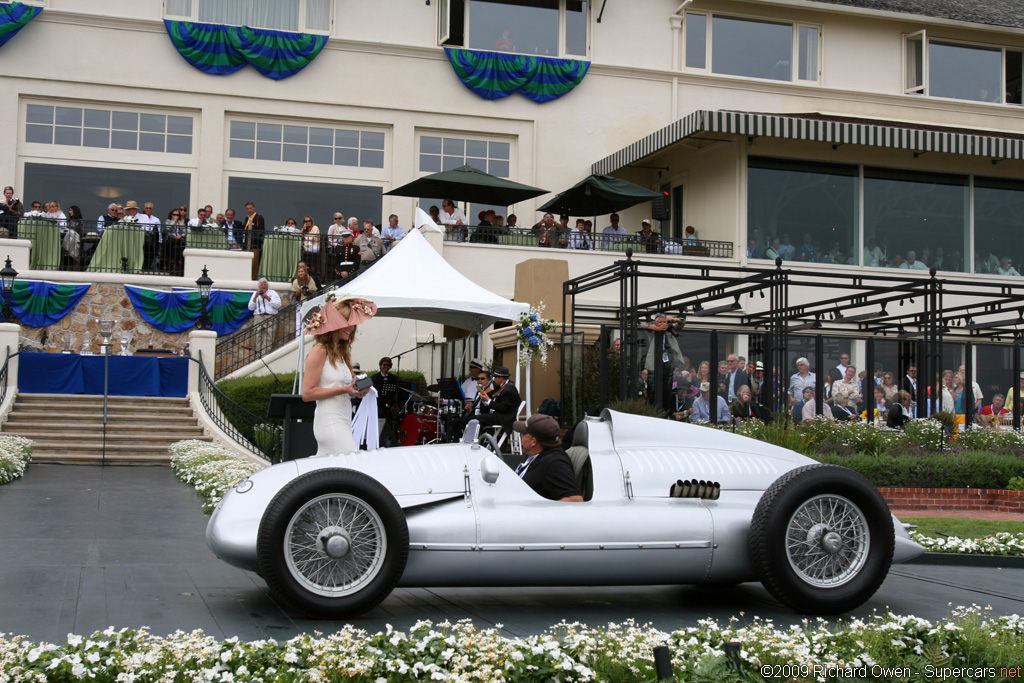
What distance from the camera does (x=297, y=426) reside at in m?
11.7

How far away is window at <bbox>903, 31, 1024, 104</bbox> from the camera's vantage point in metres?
30.1

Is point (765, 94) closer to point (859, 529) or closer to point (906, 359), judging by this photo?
point (906, 359)

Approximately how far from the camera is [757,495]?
23.5 ft

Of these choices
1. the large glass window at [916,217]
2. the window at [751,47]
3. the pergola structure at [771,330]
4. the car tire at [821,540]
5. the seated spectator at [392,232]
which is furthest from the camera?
the window at [751,47]

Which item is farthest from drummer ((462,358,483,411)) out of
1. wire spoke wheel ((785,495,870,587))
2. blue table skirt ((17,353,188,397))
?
wire spoke wheel ((785,495,870,587))

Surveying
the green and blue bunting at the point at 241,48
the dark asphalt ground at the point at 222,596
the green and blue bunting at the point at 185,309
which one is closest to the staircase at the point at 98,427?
the green and blue bunting at the point at 185,309

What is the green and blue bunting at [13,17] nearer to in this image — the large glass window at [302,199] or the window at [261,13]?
the window at [261,13]

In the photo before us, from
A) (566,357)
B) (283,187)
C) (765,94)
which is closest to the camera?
(566,357)

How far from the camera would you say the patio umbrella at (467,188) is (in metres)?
22.8

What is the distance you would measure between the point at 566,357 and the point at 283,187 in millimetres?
12513

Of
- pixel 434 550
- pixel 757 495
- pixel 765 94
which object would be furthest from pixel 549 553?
pixel 765 94

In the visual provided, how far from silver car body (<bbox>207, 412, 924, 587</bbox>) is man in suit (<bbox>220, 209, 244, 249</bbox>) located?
16882 millimetres

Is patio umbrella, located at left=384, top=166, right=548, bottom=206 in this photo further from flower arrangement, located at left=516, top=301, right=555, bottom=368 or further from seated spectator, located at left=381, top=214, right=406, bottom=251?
flower arrangement, located at left=516, top=301, right=555, bottom=368

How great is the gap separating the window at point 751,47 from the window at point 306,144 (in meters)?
9.09
